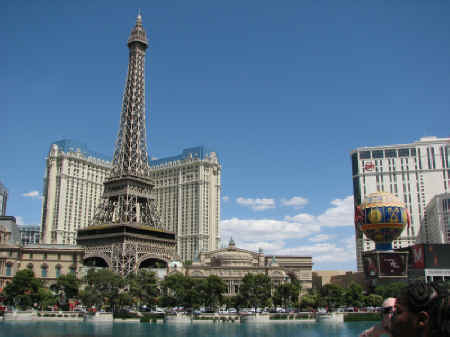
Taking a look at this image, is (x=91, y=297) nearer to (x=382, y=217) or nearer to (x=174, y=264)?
(x=174, y=264)

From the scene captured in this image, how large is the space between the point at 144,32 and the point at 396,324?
514ft

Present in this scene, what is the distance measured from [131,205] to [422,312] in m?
132

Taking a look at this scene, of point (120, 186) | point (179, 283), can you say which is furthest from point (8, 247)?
point (179, 283)

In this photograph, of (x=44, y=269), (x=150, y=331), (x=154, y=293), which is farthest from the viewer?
(x=44, y=269)

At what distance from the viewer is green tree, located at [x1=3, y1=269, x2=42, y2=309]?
10062cm

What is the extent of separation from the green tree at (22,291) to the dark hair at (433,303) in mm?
106751

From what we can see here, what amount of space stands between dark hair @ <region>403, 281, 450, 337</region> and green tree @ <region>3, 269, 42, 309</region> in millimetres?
106751

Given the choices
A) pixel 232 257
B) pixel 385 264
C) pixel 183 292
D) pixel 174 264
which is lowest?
pixel 183 292

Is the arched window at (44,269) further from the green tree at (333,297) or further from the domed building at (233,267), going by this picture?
the green tree at (333,297)

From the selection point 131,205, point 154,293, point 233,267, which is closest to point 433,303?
point 154,293

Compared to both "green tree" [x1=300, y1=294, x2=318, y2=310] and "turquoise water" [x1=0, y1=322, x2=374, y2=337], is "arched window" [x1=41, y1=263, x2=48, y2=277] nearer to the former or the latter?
"turquoise water" [x1=0, y1=322, x2=374, y2=337]

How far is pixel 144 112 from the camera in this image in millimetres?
146500

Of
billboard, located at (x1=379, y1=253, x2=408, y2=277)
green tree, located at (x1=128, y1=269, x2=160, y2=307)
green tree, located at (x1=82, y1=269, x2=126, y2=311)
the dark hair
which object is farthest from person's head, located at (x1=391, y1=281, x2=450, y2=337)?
billboard, located at (x1=379, y1=253, x2=408, y2=277)

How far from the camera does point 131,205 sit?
133625mm
